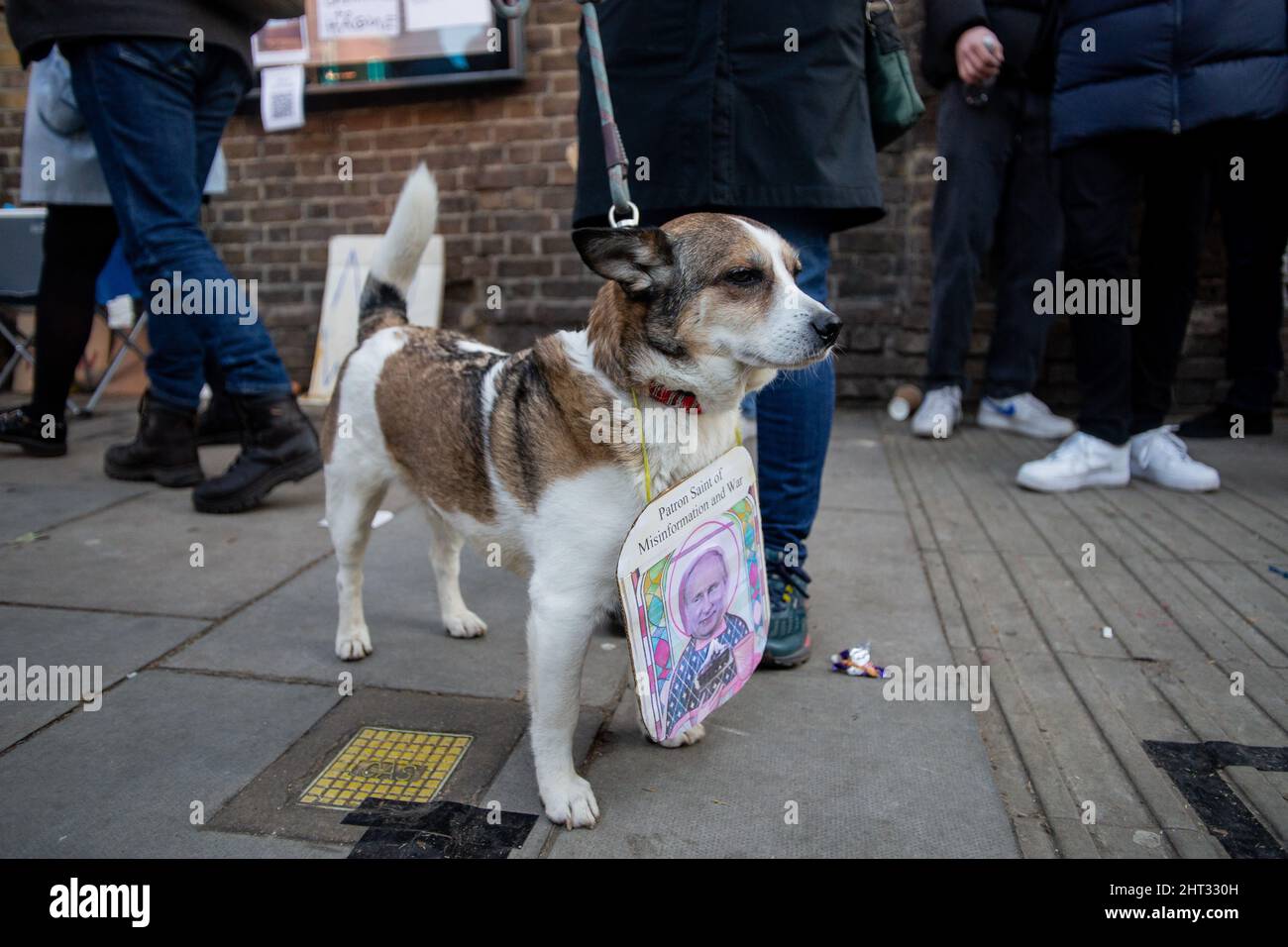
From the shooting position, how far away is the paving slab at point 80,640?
7.79ft

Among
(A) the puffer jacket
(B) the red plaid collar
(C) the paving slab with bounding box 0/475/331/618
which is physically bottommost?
(C) the paving slab with bounding box 0/475/331/618

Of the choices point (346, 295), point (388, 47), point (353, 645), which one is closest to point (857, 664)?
point (353, 645)

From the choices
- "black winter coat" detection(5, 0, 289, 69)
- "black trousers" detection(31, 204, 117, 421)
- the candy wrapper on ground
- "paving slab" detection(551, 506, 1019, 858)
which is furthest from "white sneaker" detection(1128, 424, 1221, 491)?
"black trousers" detection(31, 204, 117, 421)

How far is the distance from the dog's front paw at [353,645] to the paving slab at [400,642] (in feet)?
0.07

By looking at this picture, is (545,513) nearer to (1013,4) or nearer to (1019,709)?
(1019,709)

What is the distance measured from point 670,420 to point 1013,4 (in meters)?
4.30

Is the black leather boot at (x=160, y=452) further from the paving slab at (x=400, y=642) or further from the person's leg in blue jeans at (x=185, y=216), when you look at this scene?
the paving slab at (x=400, y=642)

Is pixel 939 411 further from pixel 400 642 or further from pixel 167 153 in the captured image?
pixel 167 153

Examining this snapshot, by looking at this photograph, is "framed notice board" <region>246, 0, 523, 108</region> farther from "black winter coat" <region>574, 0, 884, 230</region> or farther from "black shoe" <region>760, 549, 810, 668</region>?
"black shoe" <region>760, 549, 810, 668</region>

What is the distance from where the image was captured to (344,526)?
2559 millimetres

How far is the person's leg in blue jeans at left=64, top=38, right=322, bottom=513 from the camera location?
3.43 metres

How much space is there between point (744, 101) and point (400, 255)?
1089 mm

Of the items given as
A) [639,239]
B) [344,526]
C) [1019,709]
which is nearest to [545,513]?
[639,239]

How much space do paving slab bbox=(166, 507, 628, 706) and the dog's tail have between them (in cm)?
88
